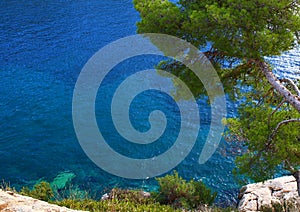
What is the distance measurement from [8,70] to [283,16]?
2582 cm

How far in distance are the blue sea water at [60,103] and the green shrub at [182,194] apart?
1841 mm

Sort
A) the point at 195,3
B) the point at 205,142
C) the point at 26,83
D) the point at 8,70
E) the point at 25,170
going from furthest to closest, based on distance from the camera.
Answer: the point at 8,70
the point at 26,83
the point at 205,142
the point at 25,170
the point at 195,3

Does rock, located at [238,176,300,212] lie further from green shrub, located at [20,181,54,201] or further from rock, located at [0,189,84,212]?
rock, located at [0,189,84,212]

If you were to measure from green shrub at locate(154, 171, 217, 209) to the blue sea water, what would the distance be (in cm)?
184

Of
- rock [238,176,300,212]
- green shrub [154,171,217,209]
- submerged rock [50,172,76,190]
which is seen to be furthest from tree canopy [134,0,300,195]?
submerged rock [50,172,76,190]

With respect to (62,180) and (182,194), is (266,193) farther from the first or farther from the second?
(62,180)

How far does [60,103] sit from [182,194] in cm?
1393

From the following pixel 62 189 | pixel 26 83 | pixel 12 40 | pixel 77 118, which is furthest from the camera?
pixel 12 40

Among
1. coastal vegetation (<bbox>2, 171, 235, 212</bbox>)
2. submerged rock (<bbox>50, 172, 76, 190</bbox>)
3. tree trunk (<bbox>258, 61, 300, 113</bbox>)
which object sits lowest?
coastal vegetation (<bbox>2, 171, 235, 212</bbox>)

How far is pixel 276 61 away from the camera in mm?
28656

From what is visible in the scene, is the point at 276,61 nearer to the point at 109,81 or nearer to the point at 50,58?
the point at 109,81

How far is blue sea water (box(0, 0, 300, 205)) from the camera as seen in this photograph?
18312mm

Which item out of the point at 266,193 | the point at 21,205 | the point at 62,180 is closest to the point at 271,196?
the point at 266,193

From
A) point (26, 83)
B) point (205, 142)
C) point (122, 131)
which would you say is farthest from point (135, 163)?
point (26, 83)
